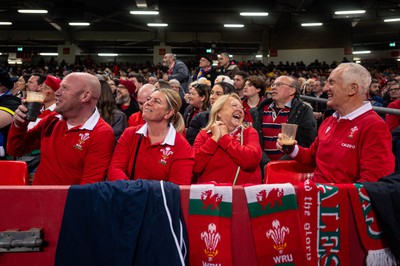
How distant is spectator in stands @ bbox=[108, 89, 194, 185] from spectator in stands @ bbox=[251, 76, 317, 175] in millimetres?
1688

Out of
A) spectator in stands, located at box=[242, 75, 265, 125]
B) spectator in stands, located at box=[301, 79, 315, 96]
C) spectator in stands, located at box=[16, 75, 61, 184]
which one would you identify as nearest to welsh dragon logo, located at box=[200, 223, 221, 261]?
spectator in stands, located at box=[16, 75, 61, 184]

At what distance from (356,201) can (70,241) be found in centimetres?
142

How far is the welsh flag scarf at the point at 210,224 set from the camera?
176 cm

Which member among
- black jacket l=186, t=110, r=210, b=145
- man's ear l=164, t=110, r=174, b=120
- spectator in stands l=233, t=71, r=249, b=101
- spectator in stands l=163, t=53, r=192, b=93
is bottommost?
black jacket l=186, t=110, r=210, b=145

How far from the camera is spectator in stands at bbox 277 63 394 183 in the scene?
2.33 meters

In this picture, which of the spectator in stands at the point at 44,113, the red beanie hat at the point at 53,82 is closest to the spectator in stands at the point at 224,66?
the spectator in stands at the point at 44,113

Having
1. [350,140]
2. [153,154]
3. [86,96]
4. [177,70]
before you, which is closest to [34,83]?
[86,96]

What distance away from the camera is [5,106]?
10.8 ft

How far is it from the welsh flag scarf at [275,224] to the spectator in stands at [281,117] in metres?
2.27

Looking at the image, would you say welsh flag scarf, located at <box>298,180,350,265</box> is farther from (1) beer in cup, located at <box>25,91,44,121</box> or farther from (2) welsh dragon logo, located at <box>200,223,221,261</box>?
(1) beer in cup, located at <box>25,91,44,121</box>

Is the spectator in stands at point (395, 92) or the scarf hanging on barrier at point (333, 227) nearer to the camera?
the scarf hanging on barrier at point (333, 227)

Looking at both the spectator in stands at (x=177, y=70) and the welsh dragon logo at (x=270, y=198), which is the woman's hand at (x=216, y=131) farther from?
the spectator in stands at (x=177, y=70)

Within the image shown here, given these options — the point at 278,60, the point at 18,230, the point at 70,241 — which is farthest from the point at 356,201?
the point at 278,60

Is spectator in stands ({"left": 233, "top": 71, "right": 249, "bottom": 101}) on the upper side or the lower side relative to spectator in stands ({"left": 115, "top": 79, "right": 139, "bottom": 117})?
upper
